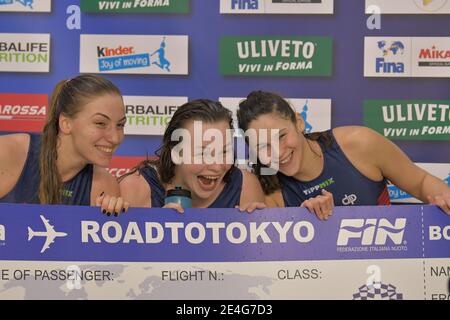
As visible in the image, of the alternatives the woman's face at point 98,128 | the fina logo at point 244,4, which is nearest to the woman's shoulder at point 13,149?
the woman's face at point 98,128

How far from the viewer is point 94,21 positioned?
10.0 feet

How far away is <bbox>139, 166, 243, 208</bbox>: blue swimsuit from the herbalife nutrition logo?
72 centimetres

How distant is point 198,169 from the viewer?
2.47 meters

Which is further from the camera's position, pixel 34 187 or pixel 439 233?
pixel 34 187

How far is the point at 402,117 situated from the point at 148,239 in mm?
1583

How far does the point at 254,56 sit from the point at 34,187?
1247mm

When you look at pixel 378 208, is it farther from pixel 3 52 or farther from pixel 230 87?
pixel 3 52

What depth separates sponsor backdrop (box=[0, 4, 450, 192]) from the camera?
3.03 m

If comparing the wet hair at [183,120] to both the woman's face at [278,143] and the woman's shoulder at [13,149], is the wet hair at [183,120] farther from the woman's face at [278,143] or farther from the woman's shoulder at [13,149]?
the woman's shoulder at [13,149]

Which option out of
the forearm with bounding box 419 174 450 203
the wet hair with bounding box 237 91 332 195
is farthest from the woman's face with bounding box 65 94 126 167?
the forearm with bounding box 419 174 450 203

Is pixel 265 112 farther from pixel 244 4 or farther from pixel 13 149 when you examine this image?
pixel 13 149

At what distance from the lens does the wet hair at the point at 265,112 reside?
2.60 m

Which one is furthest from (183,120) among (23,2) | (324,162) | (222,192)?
(23,2)
